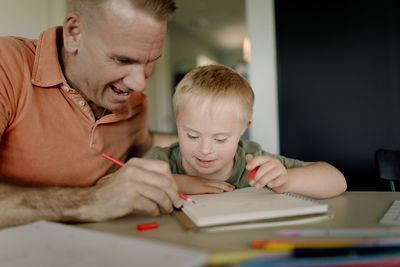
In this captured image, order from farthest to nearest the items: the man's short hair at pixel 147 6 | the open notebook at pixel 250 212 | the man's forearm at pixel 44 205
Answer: the man's short hair at pixel 147 6, the man's forearm at pixel 44 205, the open notebook at pixel 250 212

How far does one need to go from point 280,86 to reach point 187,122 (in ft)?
7.49

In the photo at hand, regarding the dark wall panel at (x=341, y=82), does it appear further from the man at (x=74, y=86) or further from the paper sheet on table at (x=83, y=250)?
the paper sheet on table at (x=83, y=250)

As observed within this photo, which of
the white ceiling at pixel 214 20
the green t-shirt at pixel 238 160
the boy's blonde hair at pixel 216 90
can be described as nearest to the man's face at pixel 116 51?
the boy's blonde hair at pixel 216 90

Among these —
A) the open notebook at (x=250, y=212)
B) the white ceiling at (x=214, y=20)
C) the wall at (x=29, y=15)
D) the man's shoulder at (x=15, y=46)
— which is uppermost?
the white ceiling at (x=214, y=20)

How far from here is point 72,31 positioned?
46.2 inches

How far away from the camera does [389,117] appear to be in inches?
115

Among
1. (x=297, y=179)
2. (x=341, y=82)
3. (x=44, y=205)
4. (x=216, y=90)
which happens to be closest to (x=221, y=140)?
(x=216, y=90)

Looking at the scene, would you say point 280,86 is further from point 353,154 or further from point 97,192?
point 97,192

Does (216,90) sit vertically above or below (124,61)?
below

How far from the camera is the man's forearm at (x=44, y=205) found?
785 millimetres

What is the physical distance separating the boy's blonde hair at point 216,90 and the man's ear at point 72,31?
0.38 m

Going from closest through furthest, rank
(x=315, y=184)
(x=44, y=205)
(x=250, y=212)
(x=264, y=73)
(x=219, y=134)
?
1. (x=250, y=212)
2. (x=44, y=205)
3. (x=315, y=184)
4. (x=219, y=134)
5. (x=264, y=73)

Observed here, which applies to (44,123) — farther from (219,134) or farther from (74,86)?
(219,134)

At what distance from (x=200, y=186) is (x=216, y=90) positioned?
32 cm
